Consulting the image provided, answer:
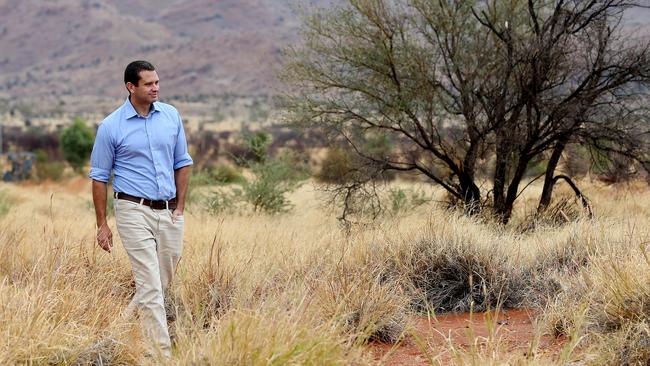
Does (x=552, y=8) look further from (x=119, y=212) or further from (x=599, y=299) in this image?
(x=119, y=212)

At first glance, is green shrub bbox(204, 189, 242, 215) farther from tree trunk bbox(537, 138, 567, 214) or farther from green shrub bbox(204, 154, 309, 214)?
tree trunk bbox(537, 138, 567, 214)

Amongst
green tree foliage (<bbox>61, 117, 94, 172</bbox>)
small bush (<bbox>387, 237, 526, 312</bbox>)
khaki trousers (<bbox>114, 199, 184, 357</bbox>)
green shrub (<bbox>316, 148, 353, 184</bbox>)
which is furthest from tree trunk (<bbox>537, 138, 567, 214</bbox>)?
green tree foliage (<bbox>61, 117, 94, 172</bbox>)

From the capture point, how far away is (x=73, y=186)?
111ft

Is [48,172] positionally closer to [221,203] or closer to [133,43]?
[221,203]

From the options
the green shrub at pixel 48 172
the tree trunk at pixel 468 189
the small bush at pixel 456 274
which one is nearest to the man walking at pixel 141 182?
the small bush at pixel 456 274

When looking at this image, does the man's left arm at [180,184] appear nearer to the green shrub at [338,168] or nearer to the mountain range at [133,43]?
the green shrub at [338,168]

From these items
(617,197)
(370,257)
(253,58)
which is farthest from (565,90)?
(253,58)

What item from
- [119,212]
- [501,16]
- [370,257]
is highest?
[501,16]

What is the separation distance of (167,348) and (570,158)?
9.82 meters

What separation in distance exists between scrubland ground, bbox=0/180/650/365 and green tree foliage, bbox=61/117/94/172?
34727 mm

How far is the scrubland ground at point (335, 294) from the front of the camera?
5.39 metres

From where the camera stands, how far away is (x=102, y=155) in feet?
21.2

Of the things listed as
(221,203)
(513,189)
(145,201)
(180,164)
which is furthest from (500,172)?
(145,201)

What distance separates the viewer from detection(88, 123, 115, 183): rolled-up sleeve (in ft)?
21.1
